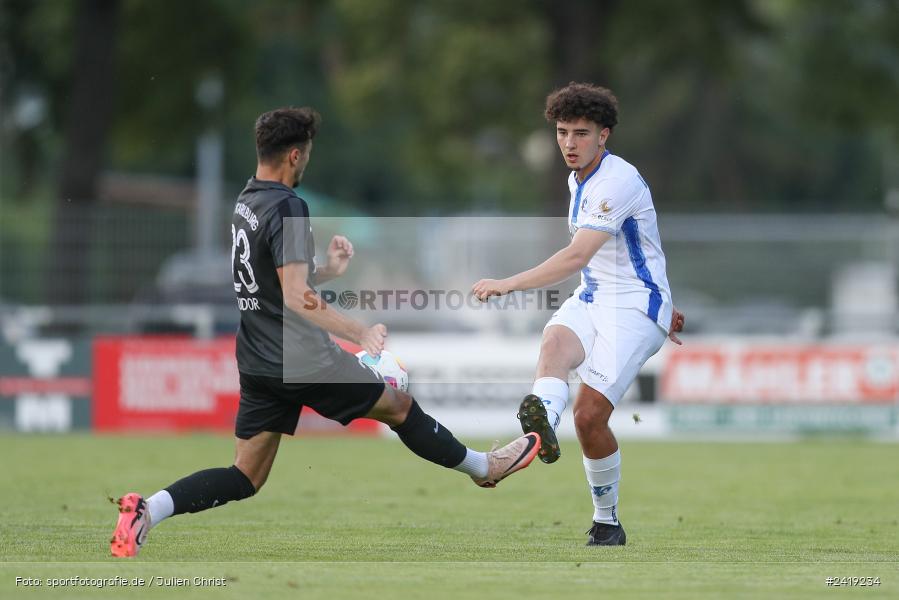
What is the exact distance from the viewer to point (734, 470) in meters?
14.7

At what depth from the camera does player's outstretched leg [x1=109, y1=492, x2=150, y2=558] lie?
7.48 meters

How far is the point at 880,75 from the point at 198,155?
26.7 meters

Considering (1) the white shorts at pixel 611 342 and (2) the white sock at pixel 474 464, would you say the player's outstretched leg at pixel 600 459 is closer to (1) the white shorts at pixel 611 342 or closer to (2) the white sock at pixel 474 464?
(1) the white shorts at pixel 611 342

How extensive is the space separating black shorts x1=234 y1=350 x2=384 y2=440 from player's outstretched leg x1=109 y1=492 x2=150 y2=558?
29.6 inches

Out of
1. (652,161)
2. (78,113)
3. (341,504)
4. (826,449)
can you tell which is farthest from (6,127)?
(652,161)

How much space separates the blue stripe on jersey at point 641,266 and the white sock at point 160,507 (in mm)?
2848

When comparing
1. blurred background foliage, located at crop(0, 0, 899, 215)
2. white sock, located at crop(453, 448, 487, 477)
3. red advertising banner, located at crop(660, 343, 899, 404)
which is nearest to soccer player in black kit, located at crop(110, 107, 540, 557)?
white sock, located at crop(453, 448, 487, 477)

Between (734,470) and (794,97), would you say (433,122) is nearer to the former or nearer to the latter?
(794,97)

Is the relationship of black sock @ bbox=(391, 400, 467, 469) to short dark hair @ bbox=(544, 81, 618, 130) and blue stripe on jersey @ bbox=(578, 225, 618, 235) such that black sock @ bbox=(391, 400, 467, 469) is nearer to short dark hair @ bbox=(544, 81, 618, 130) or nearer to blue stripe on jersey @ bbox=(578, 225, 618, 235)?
blue stripe on jersey @ bbox=(578, 225, 618, 235)

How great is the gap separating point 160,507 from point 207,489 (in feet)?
0.92

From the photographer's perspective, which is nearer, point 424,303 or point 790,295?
point 424,303

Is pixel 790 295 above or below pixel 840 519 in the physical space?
above

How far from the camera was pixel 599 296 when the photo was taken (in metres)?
8.48

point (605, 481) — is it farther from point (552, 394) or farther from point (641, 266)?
point (641, 266)
